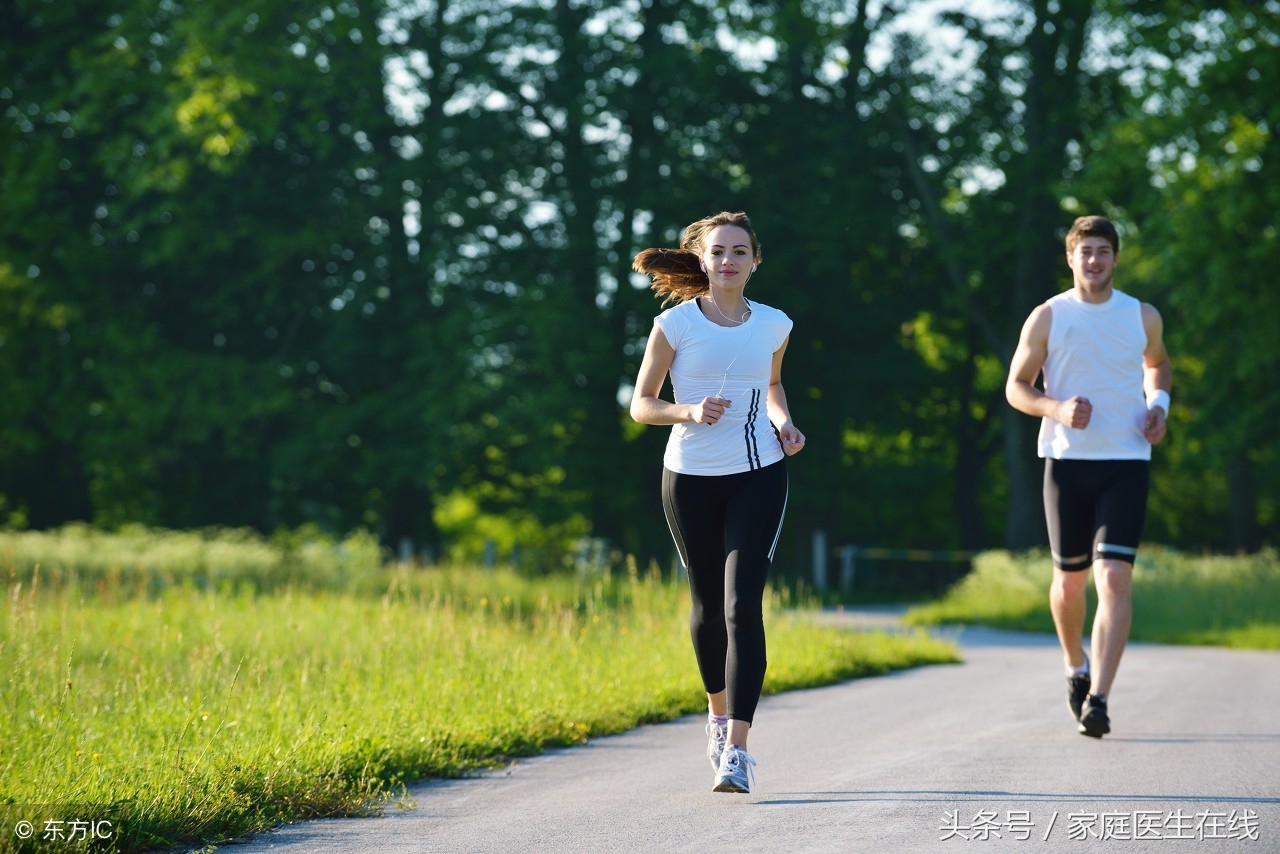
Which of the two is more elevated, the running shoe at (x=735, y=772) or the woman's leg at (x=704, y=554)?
the woman's leg at (x=704, y=554)

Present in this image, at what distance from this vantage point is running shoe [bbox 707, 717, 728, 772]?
5.98 m

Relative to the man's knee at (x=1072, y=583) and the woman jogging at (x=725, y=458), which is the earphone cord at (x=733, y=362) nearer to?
the woman jogging at (x=725, y=458)

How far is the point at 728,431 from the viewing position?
5949mm

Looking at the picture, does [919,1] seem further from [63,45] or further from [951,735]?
[951,735]

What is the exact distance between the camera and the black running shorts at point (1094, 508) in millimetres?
7141

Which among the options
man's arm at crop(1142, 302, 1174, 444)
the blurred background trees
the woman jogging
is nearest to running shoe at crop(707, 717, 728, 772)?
the woman jogging

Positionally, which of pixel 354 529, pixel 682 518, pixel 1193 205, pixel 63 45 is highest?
pixel 63 45

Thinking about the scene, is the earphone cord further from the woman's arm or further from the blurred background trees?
the blurred background trees

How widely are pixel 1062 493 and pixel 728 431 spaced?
2.15 meters

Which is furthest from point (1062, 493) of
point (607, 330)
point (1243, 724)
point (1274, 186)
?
point (607, 330)

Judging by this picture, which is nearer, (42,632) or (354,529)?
(42,632)

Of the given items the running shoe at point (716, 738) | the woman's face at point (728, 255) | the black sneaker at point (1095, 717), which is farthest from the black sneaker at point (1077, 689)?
the woman's face at point (728, 255)

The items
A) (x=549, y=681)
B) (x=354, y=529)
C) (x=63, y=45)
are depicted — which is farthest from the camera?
(x=354, y=529)

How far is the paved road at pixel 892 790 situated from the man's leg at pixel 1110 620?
31cm
